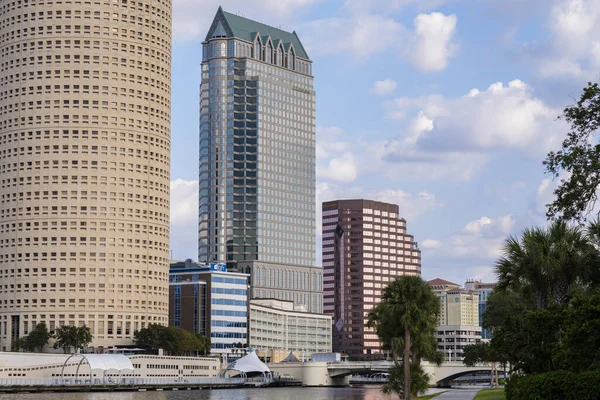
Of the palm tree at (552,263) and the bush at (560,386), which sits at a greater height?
the palm tree at (552,263)

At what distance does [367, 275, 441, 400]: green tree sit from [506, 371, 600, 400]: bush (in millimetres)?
45272

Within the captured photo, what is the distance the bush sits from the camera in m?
58.2

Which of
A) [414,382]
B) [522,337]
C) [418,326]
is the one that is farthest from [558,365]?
[414,382]

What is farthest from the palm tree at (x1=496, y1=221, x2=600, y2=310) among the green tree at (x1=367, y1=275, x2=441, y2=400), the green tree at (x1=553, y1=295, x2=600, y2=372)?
the green tree at (x1=367, y1=275, x2=441, y2=400)

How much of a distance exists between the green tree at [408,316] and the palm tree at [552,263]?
1256 inches

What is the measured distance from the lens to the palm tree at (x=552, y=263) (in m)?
76.4

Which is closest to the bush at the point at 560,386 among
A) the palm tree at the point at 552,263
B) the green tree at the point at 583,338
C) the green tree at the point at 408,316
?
the green tree at the point at 583,338

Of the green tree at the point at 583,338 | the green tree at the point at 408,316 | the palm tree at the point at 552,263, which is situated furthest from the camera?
the green tree at the point at 408,316

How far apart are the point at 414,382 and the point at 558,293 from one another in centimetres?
4652

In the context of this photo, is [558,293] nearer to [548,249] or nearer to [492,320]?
[548,249]

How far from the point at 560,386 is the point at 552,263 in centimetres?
1725

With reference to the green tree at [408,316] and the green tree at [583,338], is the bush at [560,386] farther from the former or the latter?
the green tree at [408,316]

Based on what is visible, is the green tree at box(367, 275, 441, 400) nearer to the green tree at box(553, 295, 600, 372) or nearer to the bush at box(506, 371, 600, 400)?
the bush at box(506, 371, 600, 400)

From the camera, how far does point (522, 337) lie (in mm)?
74562
